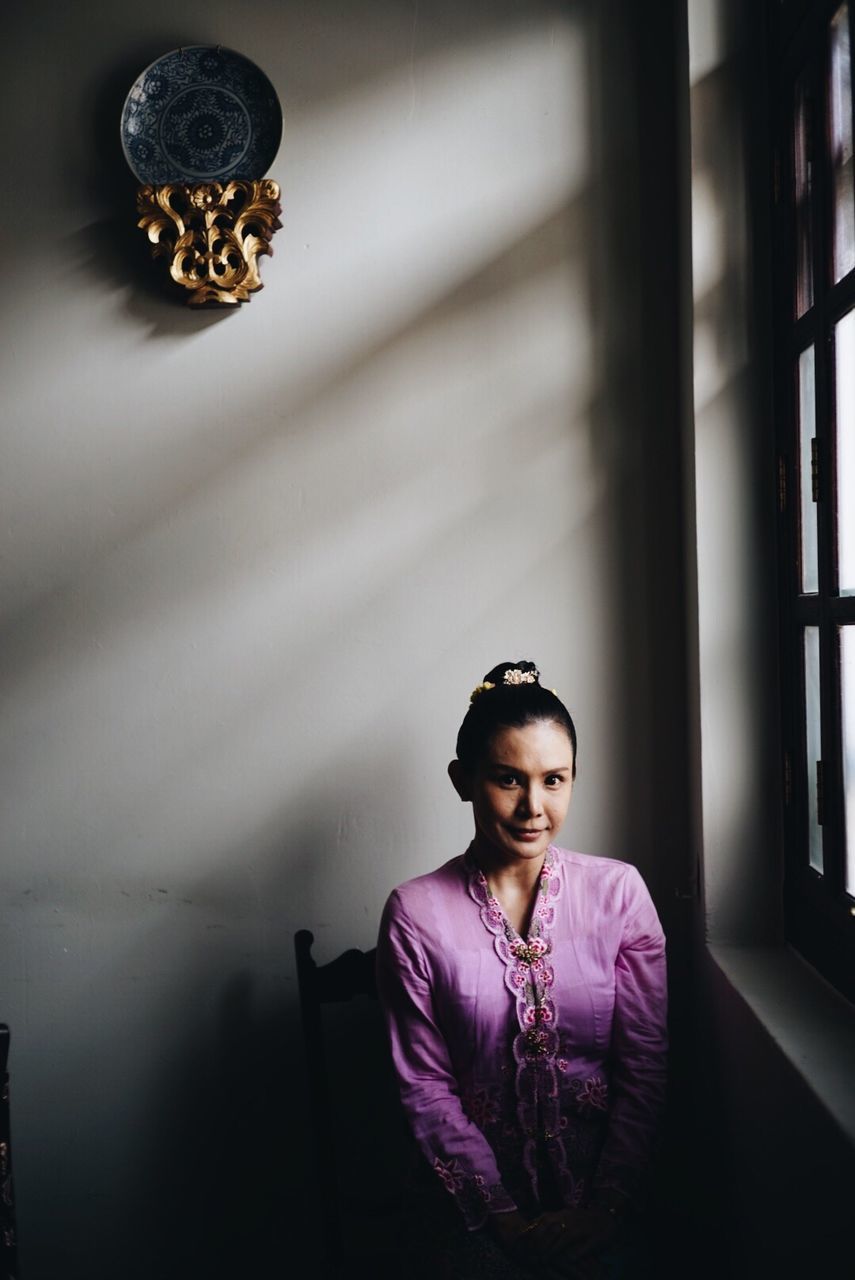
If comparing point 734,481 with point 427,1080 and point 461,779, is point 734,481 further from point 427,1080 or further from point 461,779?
point 427,1080

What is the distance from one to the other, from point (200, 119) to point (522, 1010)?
1.60 meters

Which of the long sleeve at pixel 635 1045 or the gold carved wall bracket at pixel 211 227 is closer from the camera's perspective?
the long sleeve at pixel 635 1045

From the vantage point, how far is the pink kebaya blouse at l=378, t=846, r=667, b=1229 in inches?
57.6

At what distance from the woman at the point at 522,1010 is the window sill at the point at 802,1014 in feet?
0.50

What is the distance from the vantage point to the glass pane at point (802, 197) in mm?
1527

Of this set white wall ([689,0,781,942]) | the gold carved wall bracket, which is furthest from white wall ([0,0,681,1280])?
white wall ([689,0,781,942])

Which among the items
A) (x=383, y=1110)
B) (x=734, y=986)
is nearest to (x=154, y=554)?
(x=383, y=1110)

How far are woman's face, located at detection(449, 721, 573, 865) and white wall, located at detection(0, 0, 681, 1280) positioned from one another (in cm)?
37

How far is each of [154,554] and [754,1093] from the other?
1.32 m

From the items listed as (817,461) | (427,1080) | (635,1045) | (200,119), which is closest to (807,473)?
(817,461)

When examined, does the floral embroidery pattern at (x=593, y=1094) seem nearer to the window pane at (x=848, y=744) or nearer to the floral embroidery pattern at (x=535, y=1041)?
the floral embroidery pattern at (x=535, y=1041)

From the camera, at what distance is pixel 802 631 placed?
1.60 metres

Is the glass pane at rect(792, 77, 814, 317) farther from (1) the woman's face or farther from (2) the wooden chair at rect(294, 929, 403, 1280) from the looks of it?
(2) the wooden chair at rect(294, 929, 403, 1280)

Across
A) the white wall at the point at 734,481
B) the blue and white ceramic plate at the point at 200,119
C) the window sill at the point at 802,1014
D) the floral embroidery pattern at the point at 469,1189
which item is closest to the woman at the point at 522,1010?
the floral embroidery pattern at the point at 469,1189
